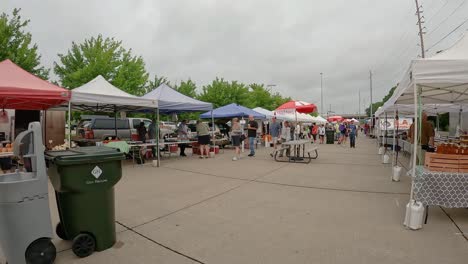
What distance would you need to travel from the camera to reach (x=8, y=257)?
2.84 m

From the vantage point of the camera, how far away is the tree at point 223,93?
34.4 metres

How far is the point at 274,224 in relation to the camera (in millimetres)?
4285

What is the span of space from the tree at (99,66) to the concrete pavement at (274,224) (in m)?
18.0

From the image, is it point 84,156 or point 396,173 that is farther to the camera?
point 396,173

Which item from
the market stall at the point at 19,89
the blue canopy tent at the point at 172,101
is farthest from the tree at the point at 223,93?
the market stall at the point at 19,89

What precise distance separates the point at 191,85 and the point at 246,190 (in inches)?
1300

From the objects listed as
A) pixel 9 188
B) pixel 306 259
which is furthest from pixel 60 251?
pixel 306 259

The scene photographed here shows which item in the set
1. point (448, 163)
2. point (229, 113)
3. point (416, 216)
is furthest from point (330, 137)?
point (416, 216)

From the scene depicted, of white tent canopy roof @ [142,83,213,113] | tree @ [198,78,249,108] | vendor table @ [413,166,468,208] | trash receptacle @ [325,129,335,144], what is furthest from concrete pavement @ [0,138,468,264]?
tree @ [198,78,249,108]

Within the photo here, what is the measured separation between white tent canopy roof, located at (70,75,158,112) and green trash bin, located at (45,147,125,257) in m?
5.85

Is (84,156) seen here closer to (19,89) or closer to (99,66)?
(19,89)

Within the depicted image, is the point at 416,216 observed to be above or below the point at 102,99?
below

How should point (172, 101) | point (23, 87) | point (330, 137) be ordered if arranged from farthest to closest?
point (330, 137) → point (172, 101) → point (23, 87)

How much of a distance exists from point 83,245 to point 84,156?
1.05m
